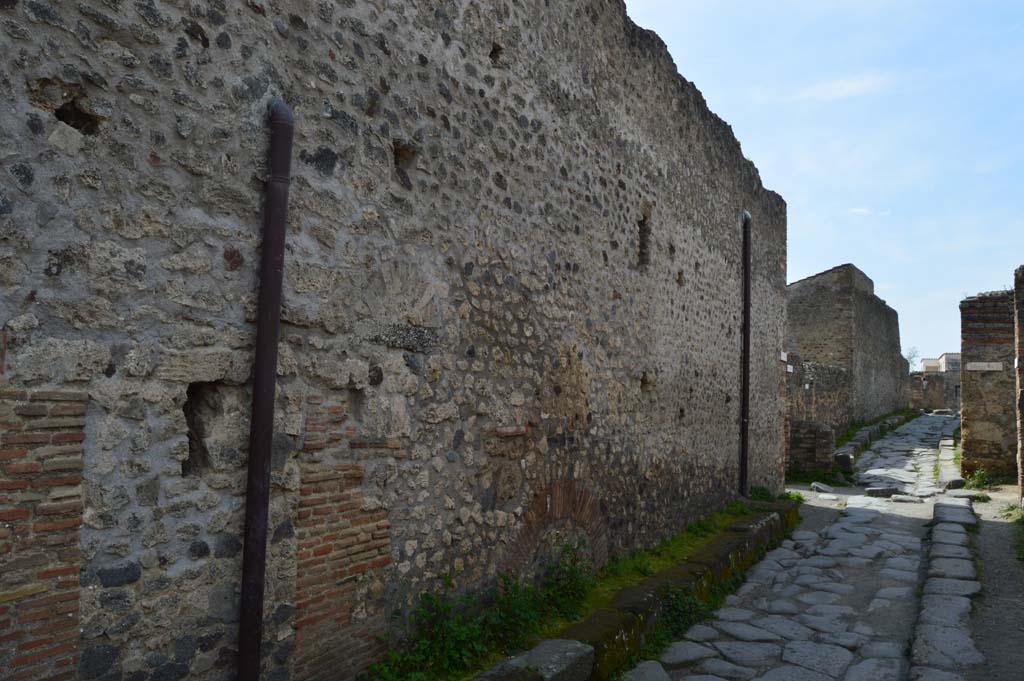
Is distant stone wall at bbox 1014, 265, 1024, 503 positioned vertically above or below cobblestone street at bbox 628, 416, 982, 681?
above

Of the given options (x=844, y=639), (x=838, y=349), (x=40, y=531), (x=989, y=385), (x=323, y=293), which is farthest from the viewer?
(x=838, y=349)

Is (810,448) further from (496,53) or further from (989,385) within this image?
(496,53)

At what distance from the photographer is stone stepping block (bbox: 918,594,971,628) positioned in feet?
17.3

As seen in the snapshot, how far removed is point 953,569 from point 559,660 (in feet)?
15.5

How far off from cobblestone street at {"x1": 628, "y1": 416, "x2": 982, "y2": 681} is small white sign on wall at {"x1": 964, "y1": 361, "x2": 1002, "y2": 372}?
3.55 metres

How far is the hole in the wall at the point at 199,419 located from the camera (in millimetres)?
2760

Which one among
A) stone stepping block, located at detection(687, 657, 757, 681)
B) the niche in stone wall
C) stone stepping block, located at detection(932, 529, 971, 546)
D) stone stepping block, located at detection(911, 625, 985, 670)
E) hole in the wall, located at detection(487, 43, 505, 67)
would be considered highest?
hole in the wall, located at detection(487, 43, 505, 67)

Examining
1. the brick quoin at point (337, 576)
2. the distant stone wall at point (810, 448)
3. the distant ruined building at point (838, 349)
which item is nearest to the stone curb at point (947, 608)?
the brick quoin at point (337, 576)

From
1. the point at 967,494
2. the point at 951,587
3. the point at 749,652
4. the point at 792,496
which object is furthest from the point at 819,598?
the point at 967,494

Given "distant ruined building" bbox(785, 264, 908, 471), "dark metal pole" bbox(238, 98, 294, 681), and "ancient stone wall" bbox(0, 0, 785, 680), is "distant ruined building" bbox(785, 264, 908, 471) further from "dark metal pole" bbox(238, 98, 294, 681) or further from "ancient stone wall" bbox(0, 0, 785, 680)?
"dark metal pole" bbox(238, 98, 294, 681)

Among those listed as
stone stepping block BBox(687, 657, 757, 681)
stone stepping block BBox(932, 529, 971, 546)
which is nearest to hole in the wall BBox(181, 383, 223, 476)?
stone stepping block BBox(687, 657, 757, 681)

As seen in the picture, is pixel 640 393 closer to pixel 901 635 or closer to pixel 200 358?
pixel 901 635

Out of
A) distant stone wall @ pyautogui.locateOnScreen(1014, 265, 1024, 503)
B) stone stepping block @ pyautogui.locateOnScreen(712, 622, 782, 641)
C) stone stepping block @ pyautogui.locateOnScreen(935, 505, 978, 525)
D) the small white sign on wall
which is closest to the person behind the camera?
stone stepping block @ pyautogui.locateOnScreen(712, 622, 782, 641)

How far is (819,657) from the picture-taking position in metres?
4.81
